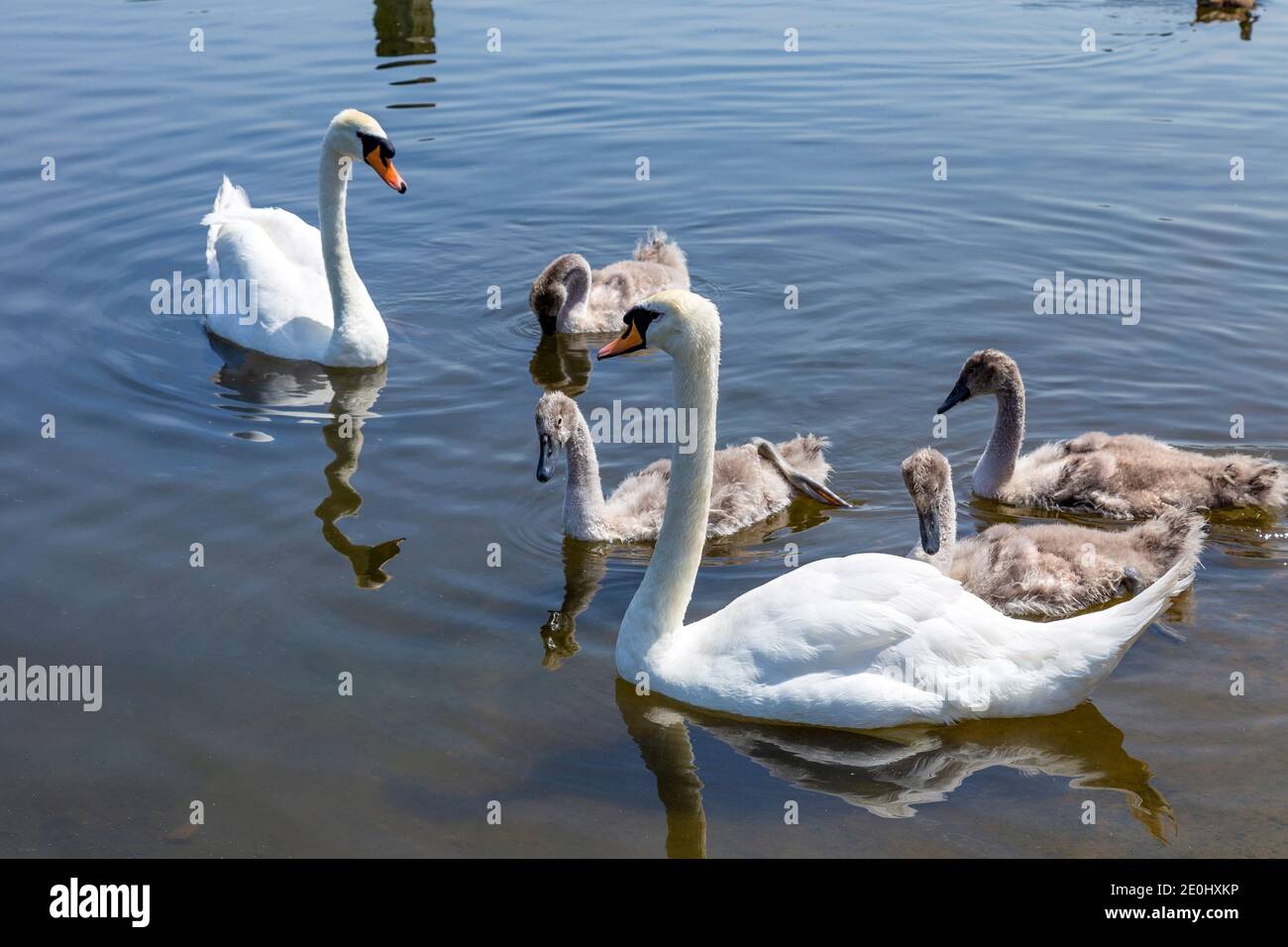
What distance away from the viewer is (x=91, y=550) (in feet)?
26.9

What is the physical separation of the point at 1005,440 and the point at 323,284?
5.95 metres

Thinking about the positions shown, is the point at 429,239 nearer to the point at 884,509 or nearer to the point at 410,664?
the point at 884,509

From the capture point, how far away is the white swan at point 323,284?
10969mm

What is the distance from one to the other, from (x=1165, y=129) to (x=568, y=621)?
12.3 metres

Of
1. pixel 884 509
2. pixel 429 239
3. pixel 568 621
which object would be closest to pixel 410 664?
pixel 568 621

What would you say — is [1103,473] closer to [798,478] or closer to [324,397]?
[798,478]

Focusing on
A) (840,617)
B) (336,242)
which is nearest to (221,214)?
(336,242)

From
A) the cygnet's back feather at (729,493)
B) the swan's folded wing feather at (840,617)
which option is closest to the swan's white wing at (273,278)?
the cygnet's back feather at (729,493)

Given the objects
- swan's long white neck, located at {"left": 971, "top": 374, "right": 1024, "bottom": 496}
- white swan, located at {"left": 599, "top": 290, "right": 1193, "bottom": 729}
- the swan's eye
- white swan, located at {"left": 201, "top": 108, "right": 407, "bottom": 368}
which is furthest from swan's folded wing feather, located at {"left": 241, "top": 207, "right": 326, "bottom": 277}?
white swan, located at {"left": 599, "top": 290, "right": 1193, "bottom": 729}

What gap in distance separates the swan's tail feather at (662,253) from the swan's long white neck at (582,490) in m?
4.42

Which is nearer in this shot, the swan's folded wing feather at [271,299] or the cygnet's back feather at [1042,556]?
the cygnet's back feather at [1042,556]

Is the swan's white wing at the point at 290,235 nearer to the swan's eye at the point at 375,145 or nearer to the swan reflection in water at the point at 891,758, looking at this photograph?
the swan's eye at the point at 375,145

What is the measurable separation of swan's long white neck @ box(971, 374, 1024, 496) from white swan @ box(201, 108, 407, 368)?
479 cm

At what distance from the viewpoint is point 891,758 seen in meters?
6.22
